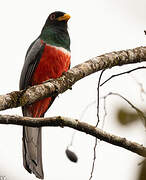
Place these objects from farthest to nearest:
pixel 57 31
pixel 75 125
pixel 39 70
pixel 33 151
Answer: pixel 57 31, pixel 39 70, pixel 33 151, pixel 75 125

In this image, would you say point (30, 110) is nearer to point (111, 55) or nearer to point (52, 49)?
point (52, 49)

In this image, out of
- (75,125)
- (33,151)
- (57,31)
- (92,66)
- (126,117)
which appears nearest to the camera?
(126,117)

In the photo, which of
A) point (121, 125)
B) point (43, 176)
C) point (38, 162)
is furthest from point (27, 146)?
point (121, 125)

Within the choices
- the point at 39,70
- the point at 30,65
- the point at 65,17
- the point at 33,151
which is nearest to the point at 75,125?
the point at 33,151

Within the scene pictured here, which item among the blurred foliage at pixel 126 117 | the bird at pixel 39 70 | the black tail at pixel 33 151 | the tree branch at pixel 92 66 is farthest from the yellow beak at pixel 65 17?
the blurred foliage at pixel 126 117

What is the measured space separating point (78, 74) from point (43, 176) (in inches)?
44.2

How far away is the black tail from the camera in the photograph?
329cm

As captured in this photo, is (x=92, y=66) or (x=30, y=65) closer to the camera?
(x=92, y=66)

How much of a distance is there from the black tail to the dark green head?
119cm

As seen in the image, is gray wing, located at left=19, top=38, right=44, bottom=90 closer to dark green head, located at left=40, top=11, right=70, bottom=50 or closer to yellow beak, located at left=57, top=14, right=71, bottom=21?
dark green head, located at left=40, top=11, right=70, bottom=50

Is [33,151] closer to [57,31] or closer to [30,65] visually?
[30,65]

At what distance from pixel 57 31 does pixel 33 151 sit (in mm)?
1792

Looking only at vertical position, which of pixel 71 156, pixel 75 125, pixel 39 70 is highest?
pixel 75 125

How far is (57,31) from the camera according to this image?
15.1ft
